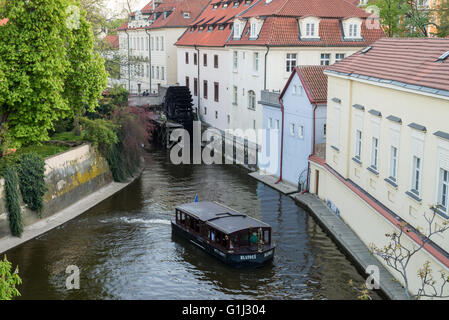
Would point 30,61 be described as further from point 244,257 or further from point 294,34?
point 294,34

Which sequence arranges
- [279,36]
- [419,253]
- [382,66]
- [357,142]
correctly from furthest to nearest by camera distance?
[279,36] → [357,142] → [382,66] → [419,253]

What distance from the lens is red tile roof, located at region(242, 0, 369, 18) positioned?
33.2m

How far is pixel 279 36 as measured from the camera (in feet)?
106

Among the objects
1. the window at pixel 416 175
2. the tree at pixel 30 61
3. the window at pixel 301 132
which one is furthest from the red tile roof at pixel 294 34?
the window at pixel 416 175

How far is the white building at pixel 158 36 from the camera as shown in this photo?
52.2m

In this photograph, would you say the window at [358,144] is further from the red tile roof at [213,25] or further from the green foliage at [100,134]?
the red tile roof at [213,25]

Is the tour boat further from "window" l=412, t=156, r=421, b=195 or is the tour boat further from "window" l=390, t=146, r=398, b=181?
"window" l=412, t=156, r=421, b=195

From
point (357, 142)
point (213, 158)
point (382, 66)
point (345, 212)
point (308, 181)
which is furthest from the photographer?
point (213, 158)

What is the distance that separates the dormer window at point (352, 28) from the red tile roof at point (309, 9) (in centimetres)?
47

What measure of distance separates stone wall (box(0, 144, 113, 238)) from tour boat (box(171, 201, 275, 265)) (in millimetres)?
6166
